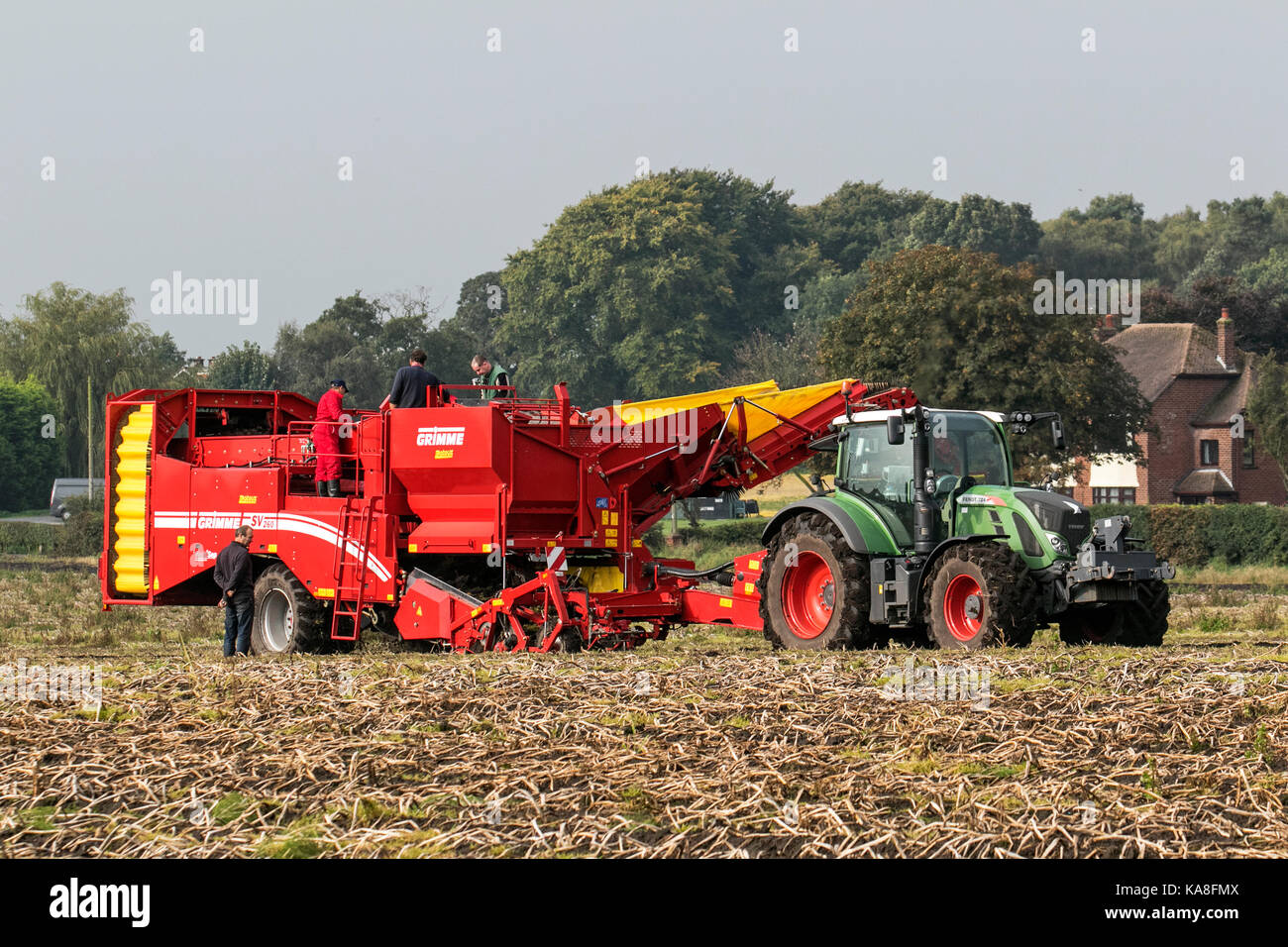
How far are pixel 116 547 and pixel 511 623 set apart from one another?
6.57m

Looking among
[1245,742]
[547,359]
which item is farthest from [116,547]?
[547,359]

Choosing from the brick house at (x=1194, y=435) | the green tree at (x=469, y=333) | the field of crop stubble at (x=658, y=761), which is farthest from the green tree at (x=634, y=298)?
the field of crop stubble at (x=658, y=761)

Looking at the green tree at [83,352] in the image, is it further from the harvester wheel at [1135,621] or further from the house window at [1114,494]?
the harvester wheel at [1135,621]

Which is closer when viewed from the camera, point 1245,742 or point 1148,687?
point 1245,742

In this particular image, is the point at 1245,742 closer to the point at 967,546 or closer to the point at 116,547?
the point at 967,546

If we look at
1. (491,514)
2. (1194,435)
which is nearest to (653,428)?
(491,514)

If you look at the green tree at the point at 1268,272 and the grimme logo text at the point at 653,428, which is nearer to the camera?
the grimme logo text at the point at 653,428

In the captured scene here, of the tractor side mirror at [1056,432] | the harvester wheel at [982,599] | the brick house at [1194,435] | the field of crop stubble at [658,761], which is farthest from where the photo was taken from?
the brick house at [1194,435]

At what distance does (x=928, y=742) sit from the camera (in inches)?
320

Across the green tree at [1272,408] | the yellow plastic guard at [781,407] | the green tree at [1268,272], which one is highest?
the green tree at [1268,272]

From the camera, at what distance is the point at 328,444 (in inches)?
669

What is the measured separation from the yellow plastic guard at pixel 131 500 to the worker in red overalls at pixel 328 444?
268 centimetres

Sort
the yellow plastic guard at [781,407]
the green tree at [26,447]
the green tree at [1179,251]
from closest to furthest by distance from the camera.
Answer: the yellow plastic guard at [781,407]
the green tree at [26,447]
the green tree at [1179,251]

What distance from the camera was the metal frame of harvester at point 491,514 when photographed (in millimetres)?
15367
